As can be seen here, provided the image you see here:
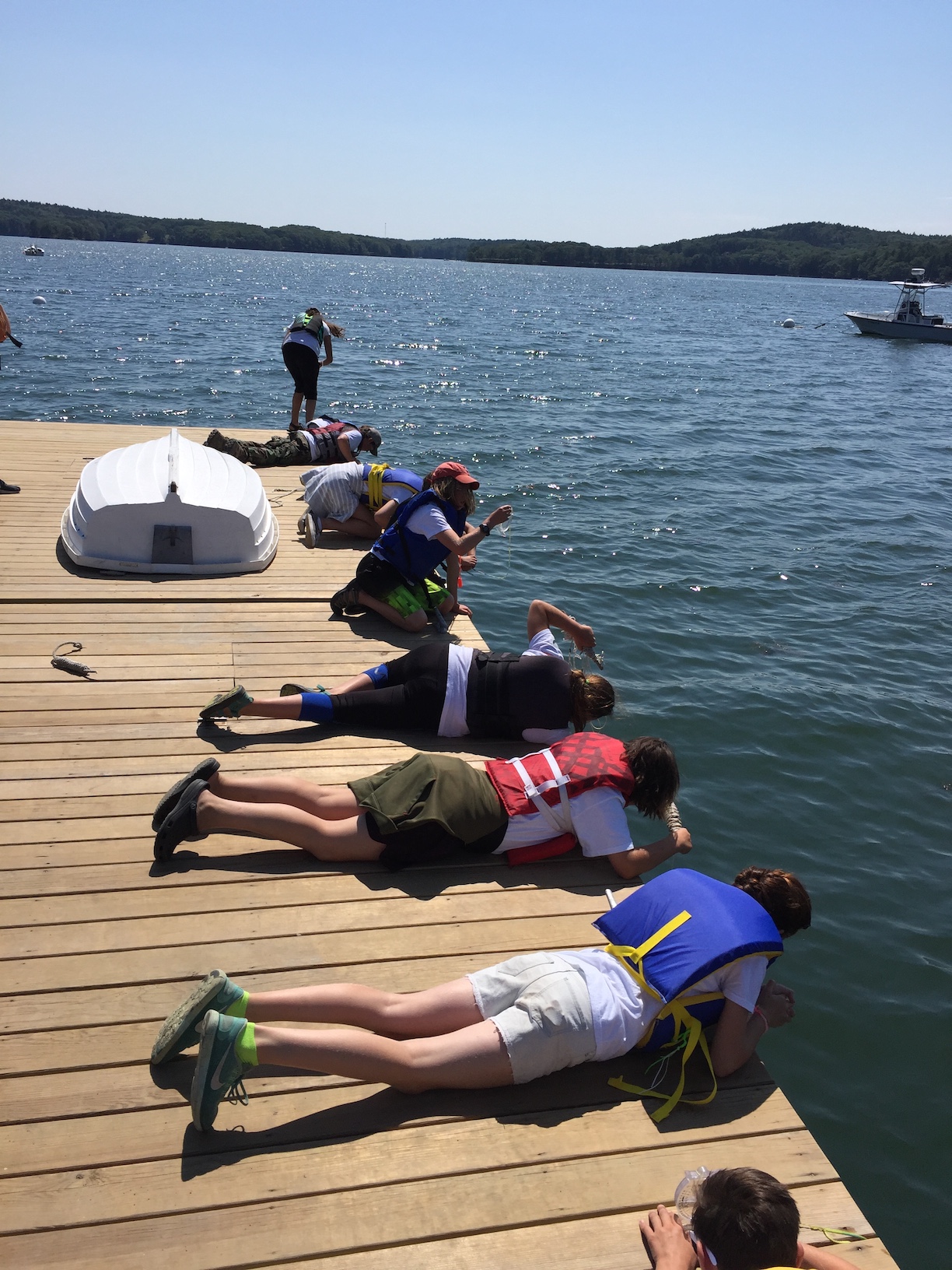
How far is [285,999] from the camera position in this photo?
9.25ft

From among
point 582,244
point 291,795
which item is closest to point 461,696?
point 291,795

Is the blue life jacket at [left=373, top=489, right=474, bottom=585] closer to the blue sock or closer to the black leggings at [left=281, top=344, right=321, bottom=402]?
the blue sock

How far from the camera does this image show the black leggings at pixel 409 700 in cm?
497

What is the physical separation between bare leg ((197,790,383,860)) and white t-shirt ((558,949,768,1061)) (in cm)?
121

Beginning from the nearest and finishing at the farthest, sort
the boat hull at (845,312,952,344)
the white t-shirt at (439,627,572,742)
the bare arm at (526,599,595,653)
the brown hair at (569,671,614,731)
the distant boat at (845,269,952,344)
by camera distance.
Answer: the brown hair at (569,671,614,731) → the white t-shirt at (439,627,572,742) → the bare arm at (526,599,595,653) → the distant boat at (845,269,952,344) → the boat hull at (845,312,952,344)

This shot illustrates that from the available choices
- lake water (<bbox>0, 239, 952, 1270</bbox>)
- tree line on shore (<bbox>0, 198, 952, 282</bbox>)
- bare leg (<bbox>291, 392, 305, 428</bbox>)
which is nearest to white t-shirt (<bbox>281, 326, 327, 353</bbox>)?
bare leg (<bbox>291, 392, 305, 428</bbox>)

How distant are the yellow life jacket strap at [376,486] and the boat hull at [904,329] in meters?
48.5

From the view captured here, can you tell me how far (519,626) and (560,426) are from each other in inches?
440

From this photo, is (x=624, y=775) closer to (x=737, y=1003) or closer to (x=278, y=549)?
(x=737, y=1003)

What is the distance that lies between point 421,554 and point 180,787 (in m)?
2.99

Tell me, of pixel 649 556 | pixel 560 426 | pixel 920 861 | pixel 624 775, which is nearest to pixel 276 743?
pixel 624 775

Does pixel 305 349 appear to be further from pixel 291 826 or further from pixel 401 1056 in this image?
pixel 401 1056

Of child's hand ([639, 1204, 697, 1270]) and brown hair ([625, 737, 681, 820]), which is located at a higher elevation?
brown hair ([625, 737, 681, 820])

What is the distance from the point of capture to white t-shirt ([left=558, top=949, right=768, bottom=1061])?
9.72 feet
